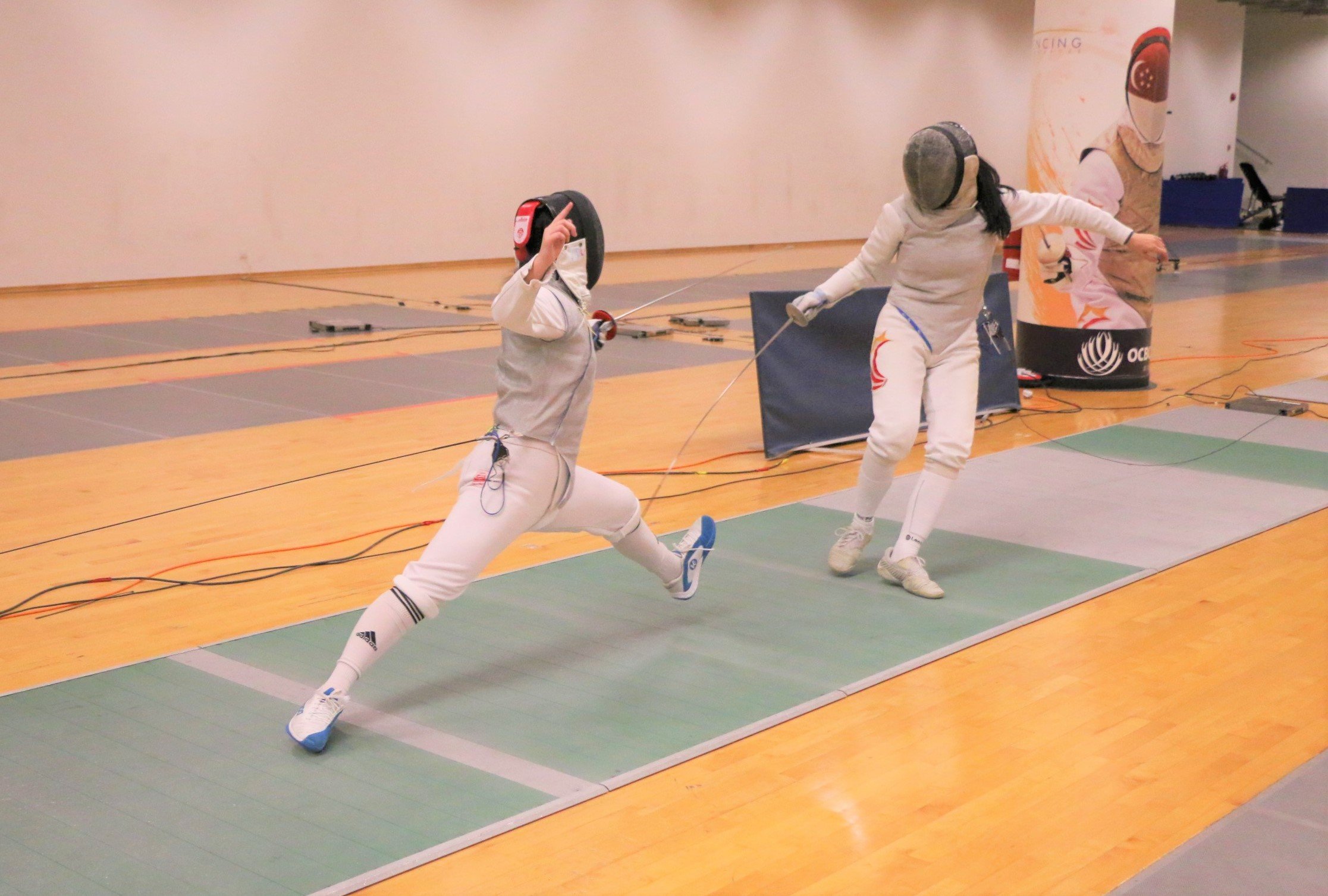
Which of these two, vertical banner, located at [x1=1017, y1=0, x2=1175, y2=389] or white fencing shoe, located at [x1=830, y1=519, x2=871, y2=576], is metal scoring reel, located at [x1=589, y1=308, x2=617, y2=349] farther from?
vertical banner, located at [x1=1017, y1=0, x2=1175, y2=389]

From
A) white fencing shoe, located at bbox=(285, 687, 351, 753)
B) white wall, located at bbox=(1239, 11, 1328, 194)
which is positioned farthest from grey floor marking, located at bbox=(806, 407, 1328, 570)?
white wall, located at bbox=(1239, 11, 1328, 194)

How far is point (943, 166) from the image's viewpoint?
3.43 m

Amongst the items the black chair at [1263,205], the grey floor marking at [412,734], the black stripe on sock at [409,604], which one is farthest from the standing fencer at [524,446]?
Result: the black chair at [1263,205]

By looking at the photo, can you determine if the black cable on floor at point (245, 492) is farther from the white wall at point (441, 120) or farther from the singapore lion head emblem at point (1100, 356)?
the white wall at point (441, 120)

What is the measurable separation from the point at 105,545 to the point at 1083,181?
459cm

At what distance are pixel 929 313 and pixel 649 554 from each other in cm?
109

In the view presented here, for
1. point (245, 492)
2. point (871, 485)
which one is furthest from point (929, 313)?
point (245, 492)

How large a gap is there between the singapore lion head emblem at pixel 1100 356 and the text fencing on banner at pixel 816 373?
146cm

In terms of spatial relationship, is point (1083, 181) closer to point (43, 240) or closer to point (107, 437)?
point (107, 437)

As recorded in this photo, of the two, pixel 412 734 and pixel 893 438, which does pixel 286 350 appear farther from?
pixel 412 734

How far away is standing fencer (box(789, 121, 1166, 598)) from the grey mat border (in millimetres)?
378

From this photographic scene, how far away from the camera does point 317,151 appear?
37.2ft

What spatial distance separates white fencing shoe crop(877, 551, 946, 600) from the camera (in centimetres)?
345

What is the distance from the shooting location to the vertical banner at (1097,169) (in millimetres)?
6148
